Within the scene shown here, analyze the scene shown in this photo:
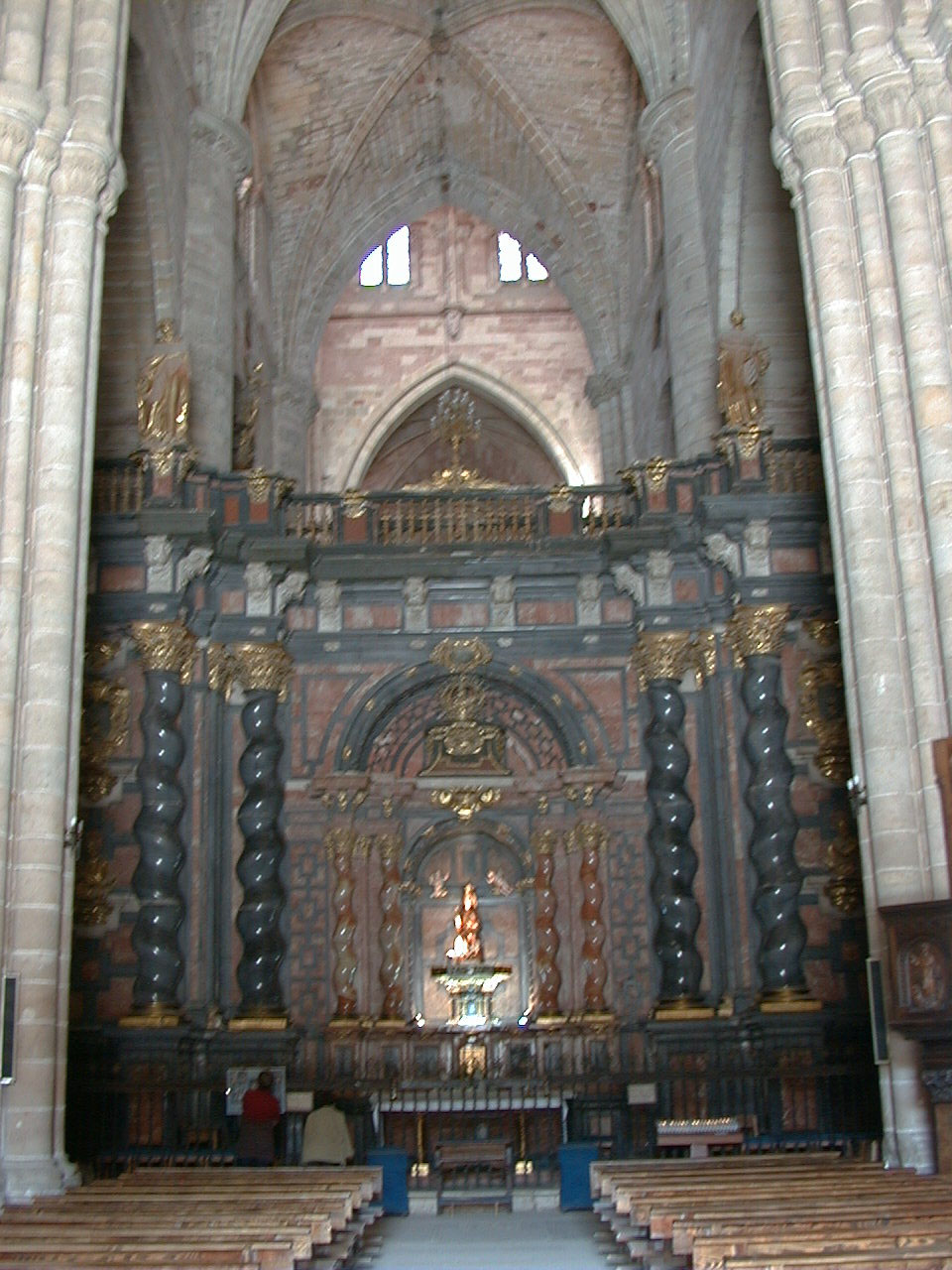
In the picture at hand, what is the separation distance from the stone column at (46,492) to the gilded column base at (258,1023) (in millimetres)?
4672

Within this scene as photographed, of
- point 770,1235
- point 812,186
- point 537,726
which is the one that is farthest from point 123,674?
point 770,1235

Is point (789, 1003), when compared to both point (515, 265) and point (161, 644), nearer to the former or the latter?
point (161, 644)

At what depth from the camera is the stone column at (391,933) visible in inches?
717

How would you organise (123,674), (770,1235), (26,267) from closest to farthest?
(770,1235)
(26,267)
(123,674)

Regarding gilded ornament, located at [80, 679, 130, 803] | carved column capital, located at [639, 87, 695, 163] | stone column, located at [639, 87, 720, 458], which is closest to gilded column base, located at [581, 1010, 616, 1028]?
gilded ornament, located at [80, 679, 130, 803]

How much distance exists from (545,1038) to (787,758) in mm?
4082

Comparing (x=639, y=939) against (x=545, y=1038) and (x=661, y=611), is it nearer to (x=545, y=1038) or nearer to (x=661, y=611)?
(x=545, y=1038)

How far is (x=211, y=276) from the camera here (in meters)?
21.8

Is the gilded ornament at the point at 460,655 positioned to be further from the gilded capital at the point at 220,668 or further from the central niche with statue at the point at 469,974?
the central niche with statue at the point at 469,974

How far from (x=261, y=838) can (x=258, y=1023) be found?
2.02 m

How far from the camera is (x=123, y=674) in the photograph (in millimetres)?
18188

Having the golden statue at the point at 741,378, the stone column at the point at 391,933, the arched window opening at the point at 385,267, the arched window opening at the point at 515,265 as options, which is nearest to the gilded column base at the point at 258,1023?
the stone column at the point at 391,933

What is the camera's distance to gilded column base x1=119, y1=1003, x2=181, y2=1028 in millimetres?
16656

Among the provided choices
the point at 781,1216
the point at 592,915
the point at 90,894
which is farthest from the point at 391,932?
the point at 781,1216
